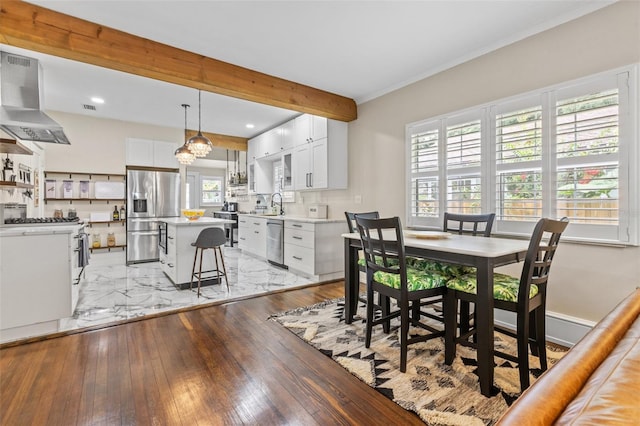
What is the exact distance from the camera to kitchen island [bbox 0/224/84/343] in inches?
96.4

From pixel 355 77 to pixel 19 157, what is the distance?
4.40 metres

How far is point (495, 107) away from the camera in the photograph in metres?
2.84

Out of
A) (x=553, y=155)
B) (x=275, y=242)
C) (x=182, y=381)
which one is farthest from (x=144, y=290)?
(x=553, y=155)

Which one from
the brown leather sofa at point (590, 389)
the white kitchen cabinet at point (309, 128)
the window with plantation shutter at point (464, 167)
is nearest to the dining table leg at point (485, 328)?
the brown leather sofa at point (590, 389)

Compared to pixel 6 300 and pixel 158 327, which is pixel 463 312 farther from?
pixel 6 300

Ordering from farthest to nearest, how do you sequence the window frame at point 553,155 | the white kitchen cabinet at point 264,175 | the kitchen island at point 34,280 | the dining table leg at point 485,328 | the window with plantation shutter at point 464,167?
the white kitchen cabinet at point 264,175, the window with plantation shutter at point 464,167, the kitchen island at point 34,280, the window frame at point 553,155, the dining table leg at point 485,328

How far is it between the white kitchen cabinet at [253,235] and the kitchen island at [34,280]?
3169 millimetres

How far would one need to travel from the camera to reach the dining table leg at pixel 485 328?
Result: 5.77ft

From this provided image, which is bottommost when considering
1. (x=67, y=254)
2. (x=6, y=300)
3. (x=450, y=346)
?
(x=450, y=346)

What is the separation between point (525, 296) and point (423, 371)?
805mm

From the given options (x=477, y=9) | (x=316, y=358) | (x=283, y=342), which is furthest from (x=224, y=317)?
(x=477, y=9)

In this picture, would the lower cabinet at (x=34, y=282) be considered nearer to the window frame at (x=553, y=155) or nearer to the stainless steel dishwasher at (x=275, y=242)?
the stainless steel dishwasher at (x=275, y=242)

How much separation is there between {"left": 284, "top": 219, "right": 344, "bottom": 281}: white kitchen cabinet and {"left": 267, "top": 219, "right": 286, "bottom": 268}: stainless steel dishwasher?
1.05 ft

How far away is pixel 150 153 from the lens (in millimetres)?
5848
